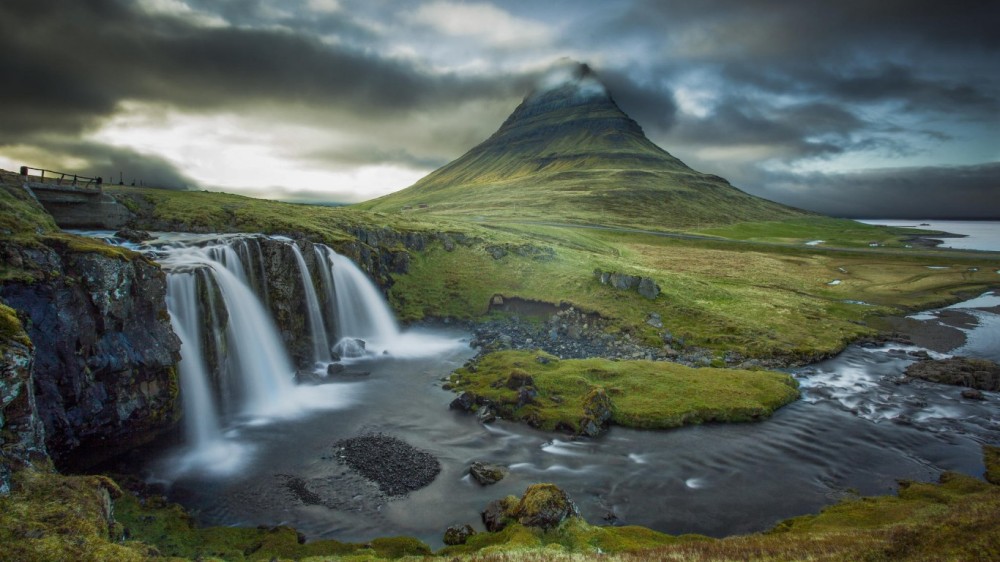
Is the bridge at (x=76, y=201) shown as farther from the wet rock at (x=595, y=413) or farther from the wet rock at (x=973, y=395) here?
the wet rock at (x=973, y=395)

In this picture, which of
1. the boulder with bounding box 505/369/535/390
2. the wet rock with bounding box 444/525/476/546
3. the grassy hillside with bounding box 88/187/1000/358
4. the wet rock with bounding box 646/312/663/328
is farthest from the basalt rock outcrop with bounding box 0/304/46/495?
the wet rock with bounding box 646/312/663/328

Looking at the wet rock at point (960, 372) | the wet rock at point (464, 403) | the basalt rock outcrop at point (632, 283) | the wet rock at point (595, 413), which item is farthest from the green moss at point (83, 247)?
the wet rock at point (960, 372)

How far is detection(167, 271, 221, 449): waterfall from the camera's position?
107 ft

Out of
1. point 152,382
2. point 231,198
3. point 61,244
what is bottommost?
point 152,382

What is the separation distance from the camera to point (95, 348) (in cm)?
2781

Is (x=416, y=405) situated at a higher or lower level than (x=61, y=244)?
lower

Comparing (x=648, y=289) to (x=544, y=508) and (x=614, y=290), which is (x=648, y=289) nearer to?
(x=614, y=290)

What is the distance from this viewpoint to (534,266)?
245 ft

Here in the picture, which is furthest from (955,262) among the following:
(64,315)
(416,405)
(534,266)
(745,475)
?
(64,315)

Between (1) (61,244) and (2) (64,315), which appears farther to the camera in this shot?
(1) (61,244)

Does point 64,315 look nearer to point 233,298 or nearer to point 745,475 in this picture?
point 233,298

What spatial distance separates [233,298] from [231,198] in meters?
43.1

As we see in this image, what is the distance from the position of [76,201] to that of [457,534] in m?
54.1

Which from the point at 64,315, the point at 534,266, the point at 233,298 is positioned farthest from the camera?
the point at 534,266
